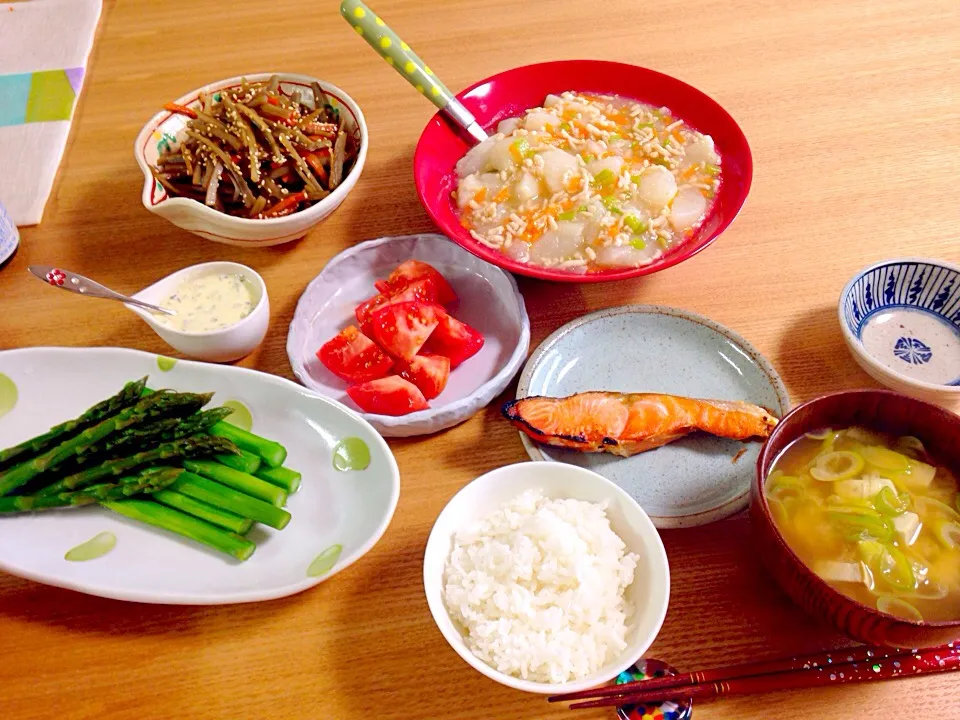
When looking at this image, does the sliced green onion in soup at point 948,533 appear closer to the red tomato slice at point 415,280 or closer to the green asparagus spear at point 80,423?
the red tomato slice at point 415,280

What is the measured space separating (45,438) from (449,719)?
118 cm

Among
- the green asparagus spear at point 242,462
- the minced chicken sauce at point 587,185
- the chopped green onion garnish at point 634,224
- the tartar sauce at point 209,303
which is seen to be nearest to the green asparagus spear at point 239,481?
the green asparagus spear at point 242,462

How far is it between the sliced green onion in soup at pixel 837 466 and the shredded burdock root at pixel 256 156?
5.11 ft

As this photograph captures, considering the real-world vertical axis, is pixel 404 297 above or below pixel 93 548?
above

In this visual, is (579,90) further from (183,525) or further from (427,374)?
(183,525)

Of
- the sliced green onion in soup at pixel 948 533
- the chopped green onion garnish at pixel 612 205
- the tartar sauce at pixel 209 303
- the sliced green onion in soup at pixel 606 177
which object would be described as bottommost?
the tartar sauce at pixel 209 303

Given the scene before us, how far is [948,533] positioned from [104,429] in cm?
184

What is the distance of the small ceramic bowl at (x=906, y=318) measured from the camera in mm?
1856

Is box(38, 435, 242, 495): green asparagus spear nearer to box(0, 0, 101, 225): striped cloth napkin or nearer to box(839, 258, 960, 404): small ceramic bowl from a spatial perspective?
box(0, 0, 101, 225): striped cloth napkin

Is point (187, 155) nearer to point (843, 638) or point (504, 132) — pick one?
point (504, 132)

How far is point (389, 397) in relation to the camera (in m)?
1.84

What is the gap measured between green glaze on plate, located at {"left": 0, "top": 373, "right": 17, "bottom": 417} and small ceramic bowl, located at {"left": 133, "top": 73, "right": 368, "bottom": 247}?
60 centimetres

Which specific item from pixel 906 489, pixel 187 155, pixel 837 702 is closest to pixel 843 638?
pixel 837 702

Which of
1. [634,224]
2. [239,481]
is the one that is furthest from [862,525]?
[239,481]
